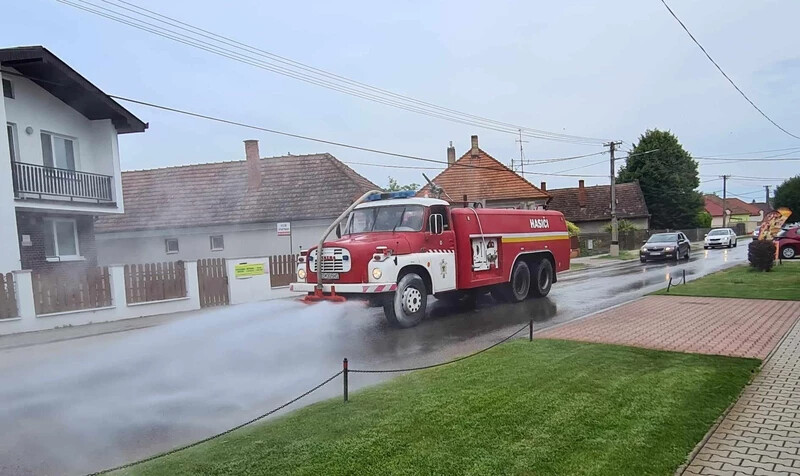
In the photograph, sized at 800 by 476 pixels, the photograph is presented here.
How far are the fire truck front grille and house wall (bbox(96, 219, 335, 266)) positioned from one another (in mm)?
13659

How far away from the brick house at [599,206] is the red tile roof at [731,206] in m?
55.0

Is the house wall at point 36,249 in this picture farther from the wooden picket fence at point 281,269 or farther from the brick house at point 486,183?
the brick house at point 486,183

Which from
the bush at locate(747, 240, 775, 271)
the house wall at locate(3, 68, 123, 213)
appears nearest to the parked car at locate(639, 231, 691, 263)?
the bush at locate(747, 240, 775, 271)

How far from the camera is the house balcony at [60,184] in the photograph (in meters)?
16.7

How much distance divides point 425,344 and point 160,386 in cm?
404

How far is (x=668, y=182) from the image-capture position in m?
57.5

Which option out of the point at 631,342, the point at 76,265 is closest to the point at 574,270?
the point at 631,342

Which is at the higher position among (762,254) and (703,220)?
(762,254)

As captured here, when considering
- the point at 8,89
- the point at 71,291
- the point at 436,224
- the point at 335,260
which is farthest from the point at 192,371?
the point at 8,89

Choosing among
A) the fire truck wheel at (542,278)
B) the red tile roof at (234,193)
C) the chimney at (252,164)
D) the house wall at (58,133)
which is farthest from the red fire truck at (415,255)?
the chimney at (252,164)

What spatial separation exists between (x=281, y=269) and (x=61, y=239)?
806 centimetres

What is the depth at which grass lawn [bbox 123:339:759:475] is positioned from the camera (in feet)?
13.0

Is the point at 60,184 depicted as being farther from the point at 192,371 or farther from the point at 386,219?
the point at 192,371

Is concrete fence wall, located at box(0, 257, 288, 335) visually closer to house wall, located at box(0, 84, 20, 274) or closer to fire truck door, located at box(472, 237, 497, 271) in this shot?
house wall, located at box(0, 84, 20, 274)
